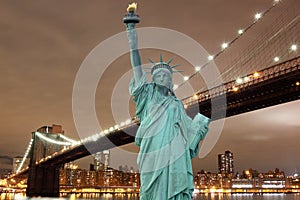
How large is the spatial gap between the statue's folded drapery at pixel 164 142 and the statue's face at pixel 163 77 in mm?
55

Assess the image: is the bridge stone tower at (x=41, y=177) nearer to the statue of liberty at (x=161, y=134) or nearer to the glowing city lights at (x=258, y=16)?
the glowing city lights at (x=258, y=16)

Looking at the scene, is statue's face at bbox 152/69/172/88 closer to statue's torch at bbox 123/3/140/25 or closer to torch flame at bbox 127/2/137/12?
statue's torch at bbox 123/3/140/25

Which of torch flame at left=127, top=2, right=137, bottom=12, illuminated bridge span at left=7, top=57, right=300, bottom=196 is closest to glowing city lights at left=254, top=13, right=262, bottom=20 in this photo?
illuminated bridge span at left=7, top=57, right=300, bottom=196

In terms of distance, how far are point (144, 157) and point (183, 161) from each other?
342 millimetres

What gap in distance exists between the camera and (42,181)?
151 feet

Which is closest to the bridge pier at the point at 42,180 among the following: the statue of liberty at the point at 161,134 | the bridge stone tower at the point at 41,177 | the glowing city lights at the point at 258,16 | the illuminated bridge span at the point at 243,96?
the bridge stone tower at the point at 41,177

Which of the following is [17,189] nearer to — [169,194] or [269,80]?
[269,80]

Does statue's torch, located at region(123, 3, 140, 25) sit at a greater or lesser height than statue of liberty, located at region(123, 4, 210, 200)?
greater

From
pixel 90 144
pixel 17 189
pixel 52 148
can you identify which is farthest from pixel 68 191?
pixel 90 144

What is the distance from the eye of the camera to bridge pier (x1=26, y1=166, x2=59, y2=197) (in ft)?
148

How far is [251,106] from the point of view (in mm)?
25531

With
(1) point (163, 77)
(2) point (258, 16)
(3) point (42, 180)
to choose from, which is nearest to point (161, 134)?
(1) point (163, 77)

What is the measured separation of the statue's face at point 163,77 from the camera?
377cm

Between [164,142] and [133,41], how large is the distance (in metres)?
0.98
